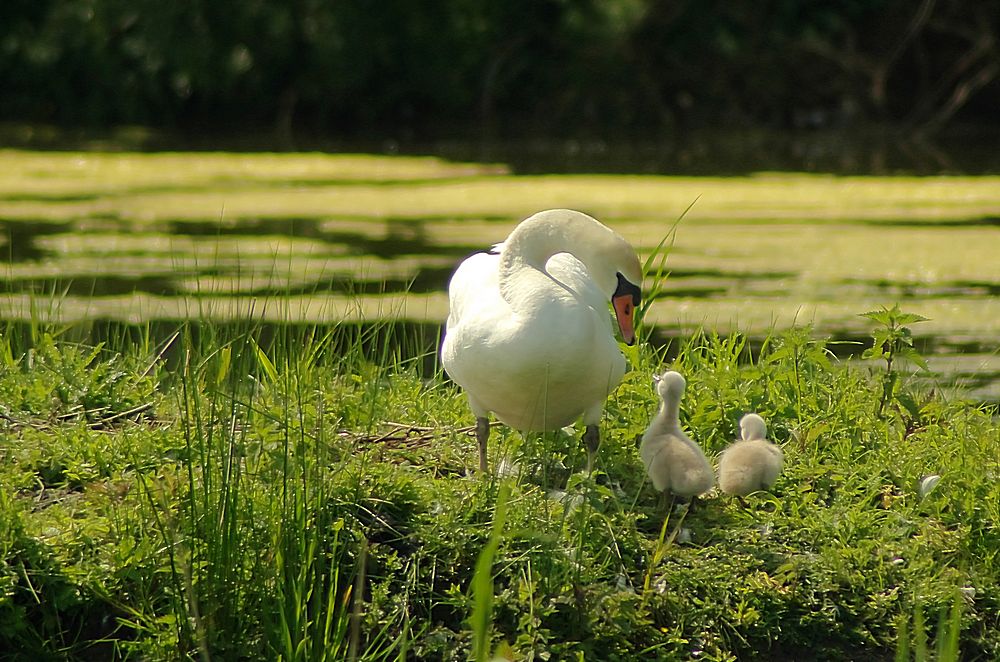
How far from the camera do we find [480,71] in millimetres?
17688

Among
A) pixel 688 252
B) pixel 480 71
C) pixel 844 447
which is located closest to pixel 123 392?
pixel 844 447

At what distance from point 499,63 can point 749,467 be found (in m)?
14.6

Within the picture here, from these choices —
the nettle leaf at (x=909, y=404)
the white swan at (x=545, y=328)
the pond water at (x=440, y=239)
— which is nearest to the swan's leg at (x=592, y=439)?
the white swan at (x=545, y=328)

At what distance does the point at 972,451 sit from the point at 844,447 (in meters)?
0.35

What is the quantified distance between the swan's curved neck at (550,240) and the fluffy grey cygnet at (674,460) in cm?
45

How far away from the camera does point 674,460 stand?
341cm

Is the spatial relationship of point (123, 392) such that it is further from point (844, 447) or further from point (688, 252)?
point (688, 252)

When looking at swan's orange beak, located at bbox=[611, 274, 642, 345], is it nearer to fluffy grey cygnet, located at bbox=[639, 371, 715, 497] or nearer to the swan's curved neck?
the swan's curved neck

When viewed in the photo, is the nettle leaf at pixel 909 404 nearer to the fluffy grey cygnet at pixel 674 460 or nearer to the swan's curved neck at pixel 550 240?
the fluffy grey cygnet at pixel 674 460

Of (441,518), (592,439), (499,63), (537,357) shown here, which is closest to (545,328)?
(537,357)

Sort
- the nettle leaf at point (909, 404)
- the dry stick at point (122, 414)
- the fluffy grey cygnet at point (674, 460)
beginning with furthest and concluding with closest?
the nettle leaf at point (909, 404)
the dry stick at point (122, 414)
the fluffy grey cygnet at point (674, 460)

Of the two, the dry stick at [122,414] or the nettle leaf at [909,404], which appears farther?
the nettle leaf at [909,404]

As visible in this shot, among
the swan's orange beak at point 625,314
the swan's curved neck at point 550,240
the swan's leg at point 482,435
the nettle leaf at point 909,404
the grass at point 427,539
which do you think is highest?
the swan's curved neck at point 550,240

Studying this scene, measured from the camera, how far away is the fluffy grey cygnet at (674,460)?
11.2ft
